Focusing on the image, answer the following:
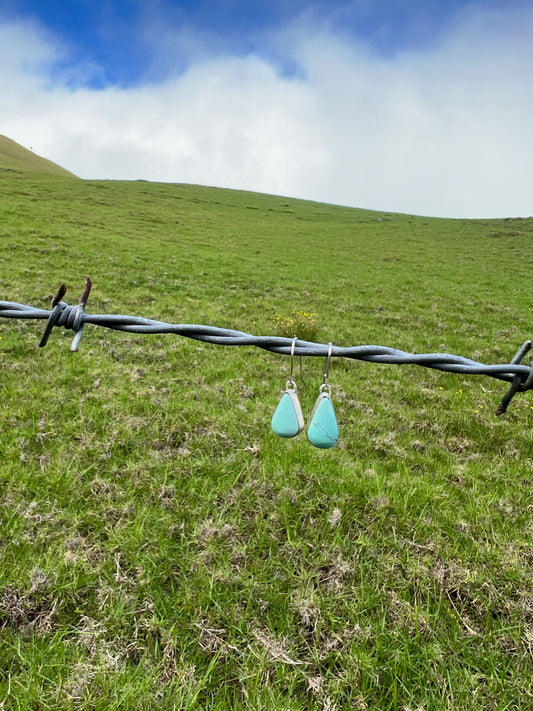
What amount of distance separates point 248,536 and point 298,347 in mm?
1845

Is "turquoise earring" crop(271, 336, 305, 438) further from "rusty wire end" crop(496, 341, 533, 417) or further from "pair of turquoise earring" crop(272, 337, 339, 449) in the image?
"rusty wire end" crop(496, 341, 533, 417)

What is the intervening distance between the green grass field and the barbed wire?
4.90 ft

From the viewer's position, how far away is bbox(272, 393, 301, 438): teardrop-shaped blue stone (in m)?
1.49

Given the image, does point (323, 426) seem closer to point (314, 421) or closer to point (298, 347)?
point (314, 421)

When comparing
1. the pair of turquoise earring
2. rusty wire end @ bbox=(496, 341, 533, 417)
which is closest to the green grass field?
the pair of turquoise earring

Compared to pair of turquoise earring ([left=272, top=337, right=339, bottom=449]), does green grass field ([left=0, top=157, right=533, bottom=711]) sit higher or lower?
lower

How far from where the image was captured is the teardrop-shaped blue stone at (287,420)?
58.8 inches

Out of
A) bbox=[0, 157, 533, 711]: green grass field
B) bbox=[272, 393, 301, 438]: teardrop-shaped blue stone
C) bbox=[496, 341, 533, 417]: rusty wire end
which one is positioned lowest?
bbox=[0, 157, 533, 711]: green grass field

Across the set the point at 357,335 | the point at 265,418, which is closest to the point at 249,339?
the point at 265,418

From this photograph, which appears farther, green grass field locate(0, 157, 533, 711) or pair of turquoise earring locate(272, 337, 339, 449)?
green grass field locate(0, 157, 533, 711)

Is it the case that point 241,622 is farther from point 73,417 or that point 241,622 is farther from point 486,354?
point 486,354

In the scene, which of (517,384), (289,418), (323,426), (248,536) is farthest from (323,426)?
(248,536)

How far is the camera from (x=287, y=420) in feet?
4.93

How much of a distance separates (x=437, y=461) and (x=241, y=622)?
8.99ft
